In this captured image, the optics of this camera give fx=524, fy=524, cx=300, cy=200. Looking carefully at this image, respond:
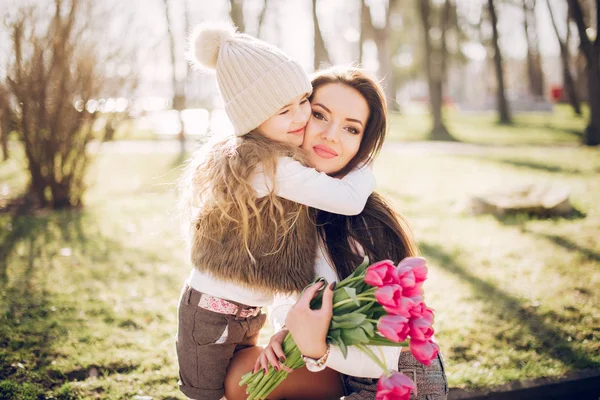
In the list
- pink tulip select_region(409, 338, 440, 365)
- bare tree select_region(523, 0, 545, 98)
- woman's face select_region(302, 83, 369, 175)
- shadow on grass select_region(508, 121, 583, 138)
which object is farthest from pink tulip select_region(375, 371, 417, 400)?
bare tree select_region(523, 0, 545, 98)

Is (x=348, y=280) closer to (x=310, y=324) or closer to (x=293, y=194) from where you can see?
(x=310, y=324)

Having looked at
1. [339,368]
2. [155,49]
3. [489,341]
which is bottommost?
[489,341]

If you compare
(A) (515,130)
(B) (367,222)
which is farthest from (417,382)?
(A) (515,130)

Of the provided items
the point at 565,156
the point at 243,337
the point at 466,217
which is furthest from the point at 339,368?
the point at 565,156

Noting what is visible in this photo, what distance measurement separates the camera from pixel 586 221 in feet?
21.7

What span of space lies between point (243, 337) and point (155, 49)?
6.90 metres

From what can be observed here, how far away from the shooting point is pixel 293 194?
2379mm

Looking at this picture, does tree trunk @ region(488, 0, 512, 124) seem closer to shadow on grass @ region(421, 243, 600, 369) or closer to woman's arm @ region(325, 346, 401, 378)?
shadow on grass @ region(421, 243, 600, 369)

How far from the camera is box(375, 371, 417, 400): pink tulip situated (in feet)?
6.08

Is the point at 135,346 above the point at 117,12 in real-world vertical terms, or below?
below

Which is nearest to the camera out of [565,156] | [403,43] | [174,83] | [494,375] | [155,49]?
[494,375]

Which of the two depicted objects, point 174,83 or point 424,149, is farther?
point 174,83

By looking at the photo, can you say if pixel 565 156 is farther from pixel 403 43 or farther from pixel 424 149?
pixel 403 43

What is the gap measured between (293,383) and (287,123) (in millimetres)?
1267
